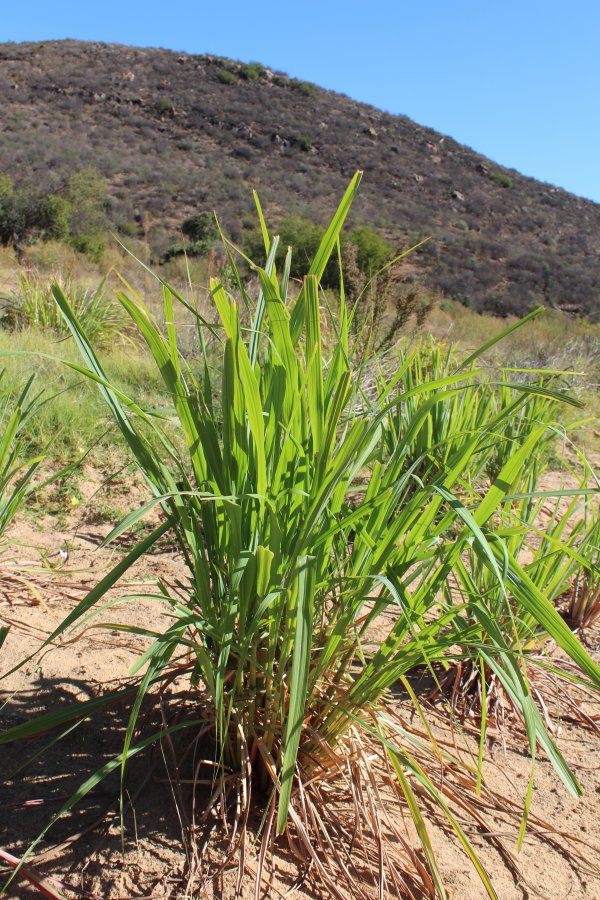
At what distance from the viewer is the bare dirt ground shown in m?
1.02

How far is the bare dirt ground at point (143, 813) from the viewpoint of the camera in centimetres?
102

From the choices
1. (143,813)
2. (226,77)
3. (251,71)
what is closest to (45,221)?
(143,813)

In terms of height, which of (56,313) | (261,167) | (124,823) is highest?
(261,167)

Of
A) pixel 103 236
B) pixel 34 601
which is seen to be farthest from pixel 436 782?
pixel 103 236

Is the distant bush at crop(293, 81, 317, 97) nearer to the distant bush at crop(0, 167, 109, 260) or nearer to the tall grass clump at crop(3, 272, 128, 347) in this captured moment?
the distant bush at crop(0, 167, 109, 260)

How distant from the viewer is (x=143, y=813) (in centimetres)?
112

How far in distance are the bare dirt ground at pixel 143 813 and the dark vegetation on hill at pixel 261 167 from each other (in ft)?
52.1

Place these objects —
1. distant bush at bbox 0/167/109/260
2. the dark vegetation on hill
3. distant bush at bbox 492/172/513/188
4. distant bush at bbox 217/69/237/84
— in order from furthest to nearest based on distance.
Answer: distant bush at bbox 217/69/237/84, distant bush at bbox 492/172/513/188, the dark vegetation on hill, distant bush at bbox 0/167/109/260

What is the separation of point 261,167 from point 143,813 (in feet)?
111

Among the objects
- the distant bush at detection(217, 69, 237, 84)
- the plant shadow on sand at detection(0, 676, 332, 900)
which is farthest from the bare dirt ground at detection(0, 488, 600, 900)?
the distant bush at detection(217, 69, 237, 84)

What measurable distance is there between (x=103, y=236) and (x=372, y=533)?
662 inches

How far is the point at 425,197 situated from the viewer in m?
33.2

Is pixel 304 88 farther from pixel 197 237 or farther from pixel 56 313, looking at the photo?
pixel 56 313

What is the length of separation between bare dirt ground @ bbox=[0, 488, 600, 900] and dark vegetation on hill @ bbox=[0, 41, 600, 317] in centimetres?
1588
